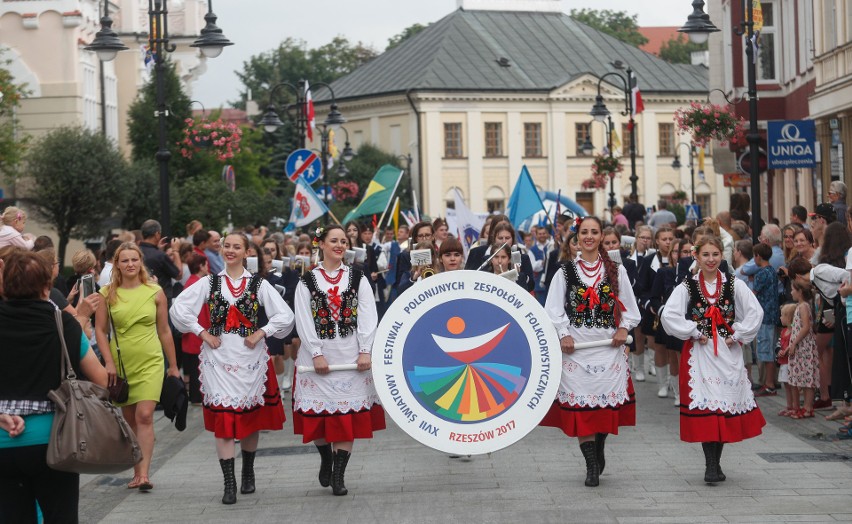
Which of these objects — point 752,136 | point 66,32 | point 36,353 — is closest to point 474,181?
point 66,32

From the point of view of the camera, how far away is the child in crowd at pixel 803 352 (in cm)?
1403

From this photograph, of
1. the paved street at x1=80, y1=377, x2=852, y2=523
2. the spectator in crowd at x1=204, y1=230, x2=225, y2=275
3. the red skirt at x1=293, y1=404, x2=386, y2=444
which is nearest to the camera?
the paved street at x1=80, y1=377, x2=852, y2=523

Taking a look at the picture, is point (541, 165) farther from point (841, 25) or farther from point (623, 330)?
point (623, 330)

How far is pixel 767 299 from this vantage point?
1589 cm

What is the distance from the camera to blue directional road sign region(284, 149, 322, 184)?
27094 mm

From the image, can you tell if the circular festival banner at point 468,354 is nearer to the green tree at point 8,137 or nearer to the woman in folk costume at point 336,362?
the woman in folk costume at point 336,362

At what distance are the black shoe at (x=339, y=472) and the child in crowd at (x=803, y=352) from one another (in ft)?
18.0

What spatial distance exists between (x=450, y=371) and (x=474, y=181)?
66712 mm

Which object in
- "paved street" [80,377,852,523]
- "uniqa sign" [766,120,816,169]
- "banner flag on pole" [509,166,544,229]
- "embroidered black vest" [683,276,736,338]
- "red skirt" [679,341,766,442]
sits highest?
"uniqa sign" [766,120,816,169]

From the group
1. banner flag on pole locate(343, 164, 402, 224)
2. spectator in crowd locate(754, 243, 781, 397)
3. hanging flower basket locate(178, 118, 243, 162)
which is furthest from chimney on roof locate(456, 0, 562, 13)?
spectator in crowd locate(754, 243, 781, 397)

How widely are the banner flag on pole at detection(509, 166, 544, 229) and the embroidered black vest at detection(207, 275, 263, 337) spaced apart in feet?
36.4

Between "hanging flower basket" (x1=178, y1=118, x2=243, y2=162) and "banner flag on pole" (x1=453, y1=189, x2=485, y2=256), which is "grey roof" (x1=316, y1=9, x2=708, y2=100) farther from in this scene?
"banner flag on pole" (x1=453, y1=189, x2=485, y2=256)

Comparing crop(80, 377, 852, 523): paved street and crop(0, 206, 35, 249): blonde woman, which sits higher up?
crop(0, 206, 35, 249): blonde woman

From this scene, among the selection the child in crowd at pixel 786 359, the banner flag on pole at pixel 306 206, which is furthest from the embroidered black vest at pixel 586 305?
the banner flag on pole at pixel 306 206
